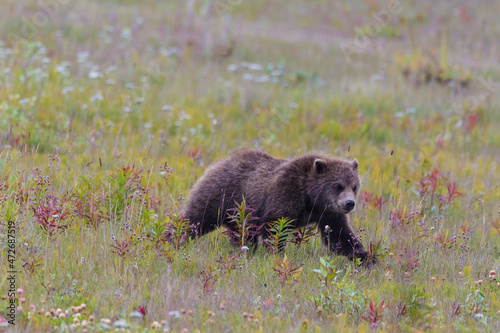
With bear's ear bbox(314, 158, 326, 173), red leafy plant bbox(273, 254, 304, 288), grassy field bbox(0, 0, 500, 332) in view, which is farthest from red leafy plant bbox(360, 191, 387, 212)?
red leafy plant bbox(273, 254, 304, 288)

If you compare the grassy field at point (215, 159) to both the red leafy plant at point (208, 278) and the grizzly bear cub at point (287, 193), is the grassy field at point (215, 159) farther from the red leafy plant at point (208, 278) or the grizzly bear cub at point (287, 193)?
the grizzly bear cub at point (287, 193)

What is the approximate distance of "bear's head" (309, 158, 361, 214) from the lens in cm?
627

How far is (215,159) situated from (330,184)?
2860 mm

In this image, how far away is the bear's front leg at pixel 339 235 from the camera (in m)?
6.16

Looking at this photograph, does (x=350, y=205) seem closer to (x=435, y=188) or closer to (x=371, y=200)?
(x=371, y=200)

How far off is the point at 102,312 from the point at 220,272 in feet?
4.31

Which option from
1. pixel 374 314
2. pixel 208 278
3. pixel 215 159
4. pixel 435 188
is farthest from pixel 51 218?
pixel 435 188

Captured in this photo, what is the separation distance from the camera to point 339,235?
6207 mm

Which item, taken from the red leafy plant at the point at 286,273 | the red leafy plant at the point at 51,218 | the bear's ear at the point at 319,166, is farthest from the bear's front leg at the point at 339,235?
the red leafy plant at the point at 51,218

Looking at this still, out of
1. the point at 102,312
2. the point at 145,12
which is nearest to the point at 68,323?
the point at 102,312

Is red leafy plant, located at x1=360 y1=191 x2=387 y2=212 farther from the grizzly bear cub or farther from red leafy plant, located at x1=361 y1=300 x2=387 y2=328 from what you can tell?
red leafy plant, located at x1=361 y1=300 x2=387 y2=328

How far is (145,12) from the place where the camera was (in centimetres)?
2097

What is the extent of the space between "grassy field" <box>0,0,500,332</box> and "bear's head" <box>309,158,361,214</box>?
505 millimetres

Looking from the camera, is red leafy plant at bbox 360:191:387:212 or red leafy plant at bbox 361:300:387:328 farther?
red leafy plant at bbox 360:191:387:212
